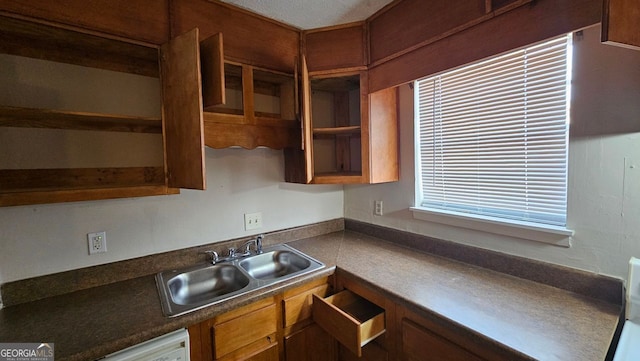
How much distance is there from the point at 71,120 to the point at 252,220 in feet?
3.45

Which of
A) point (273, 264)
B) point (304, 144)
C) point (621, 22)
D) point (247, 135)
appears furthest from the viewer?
point (273, 264)

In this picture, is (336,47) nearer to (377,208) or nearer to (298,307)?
(377,208)

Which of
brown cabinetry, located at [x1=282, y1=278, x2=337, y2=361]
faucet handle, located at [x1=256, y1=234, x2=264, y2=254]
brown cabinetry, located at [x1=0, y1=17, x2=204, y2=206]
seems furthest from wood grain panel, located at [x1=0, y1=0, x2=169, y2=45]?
brown cabinetry, located at [x1=282, y1=278, x2=337, y2=361]

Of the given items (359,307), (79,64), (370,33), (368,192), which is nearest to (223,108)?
(79,64)

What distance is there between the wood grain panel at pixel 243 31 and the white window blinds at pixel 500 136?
871mm

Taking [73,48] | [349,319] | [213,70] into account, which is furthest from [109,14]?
[349,319]

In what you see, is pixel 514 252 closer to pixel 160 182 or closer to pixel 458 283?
pixel 458 283

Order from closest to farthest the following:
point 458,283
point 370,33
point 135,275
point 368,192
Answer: point 458,283 → point 135,275 → point 370,33 → point 368,192

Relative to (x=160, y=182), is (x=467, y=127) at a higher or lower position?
higher

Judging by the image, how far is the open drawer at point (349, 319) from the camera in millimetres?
1205

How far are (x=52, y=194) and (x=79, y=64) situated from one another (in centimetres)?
63

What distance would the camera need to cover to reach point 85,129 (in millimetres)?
1303

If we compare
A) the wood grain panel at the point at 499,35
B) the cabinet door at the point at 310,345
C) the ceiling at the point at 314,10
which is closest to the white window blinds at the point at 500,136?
the wood grain panel at the point at 499,35

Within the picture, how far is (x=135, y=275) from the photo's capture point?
1431 mm
